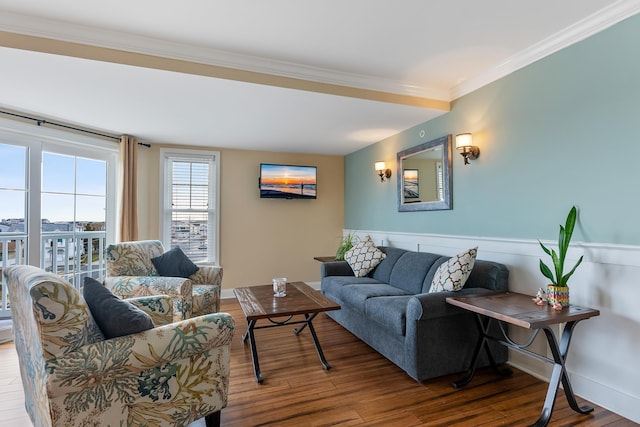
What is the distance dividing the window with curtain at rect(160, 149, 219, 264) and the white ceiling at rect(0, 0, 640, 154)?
1249mm

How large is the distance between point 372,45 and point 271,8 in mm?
836

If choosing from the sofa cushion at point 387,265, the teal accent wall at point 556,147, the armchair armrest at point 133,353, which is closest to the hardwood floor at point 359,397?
the armchair armrest at point 133,353

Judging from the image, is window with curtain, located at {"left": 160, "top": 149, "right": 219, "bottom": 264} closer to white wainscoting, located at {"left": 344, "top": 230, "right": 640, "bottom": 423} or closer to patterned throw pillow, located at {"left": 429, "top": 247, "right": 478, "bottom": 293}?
patterned throw pillow, located at {"left": 429, "top": 247, "right": 478, "bottom": 293}

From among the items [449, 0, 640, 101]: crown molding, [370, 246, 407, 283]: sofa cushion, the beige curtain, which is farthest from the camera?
the beige curtain

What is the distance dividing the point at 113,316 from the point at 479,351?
7.89 ft

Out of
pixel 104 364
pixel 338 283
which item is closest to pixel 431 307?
pixel 338 283

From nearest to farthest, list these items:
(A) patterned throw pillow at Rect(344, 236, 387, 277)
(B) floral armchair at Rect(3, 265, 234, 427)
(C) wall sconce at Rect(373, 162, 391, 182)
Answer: (B) floral armchair at Rect(3, 265, 234, 427) < (A) patterned throw pillow at Rect(344, 236, 387, 277) < (C) wall sconce at Rect(373, 162, 391, 182)

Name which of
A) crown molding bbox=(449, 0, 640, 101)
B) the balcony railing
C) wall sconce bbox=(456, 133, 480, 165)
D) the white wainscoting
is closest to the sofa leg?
the white wainscoting

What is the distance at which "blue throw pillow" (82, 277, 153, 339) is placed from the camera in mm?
1536

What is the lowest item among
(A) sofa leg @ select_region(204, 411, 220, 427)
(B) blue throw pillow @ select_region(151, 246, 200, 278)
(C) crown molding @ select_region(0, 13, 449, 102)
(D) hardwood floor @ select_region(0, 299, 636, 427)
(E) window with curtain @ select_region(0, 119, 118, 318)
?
(D) hardwood floor @ select_region(0, 299, 636, 427)

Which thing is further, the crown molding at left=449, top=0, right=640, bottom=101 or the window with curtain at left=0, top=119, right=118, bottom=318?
the window with curtain at left=0, top=119, right=118, bottom=318

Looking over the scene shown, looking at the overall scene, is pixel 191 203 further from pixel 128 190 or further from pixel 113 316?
pixel 113 316

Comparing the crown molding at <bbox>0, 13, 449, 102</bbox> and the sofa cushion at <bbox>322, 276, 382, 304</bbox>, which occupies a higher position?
the crown molding at <bbox>0, 13, 449, 102</bbox>

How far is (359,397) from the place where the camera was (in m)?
2.24
